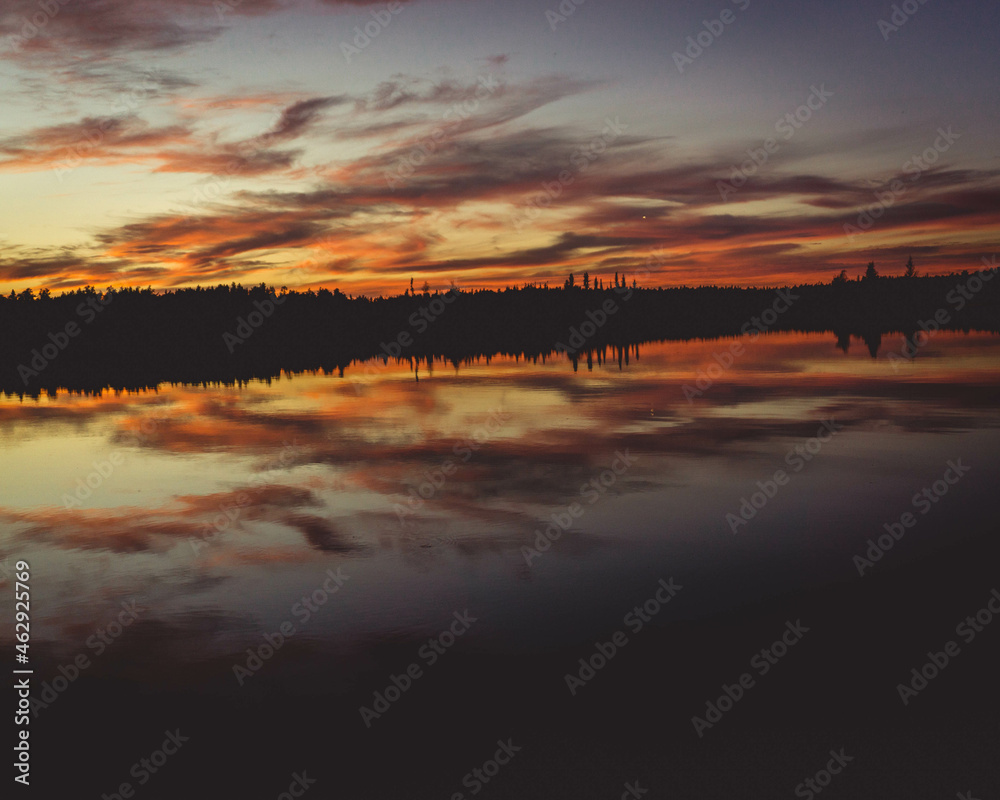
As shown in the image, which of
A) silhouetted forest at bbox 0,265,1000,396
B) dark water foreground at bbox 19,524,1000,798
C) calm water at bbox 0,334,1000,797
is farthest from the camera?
silhouetted forest at bbox 0,265,1000,396

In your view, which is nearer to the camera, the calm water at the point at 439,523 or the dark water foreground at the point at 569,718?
the dark water foreground at the point at 569,718

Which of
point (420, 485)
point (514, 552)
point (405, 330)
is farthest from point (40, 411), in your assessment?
point (405, 330)

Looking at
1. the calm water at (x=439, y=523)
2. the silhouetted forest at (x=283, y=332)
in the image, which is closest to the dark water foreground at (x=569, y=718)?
the calm water at (x=439, y=523)

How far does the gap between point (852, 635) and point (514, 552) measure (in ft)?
15.5

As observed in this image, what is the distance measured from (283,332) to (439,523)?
99.7 m

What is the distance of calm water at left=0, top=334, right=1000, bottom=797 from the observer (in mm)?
8719

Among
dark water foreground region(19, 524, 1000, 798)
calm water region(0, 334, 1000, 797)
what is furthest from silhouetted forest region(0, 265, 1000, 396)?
dark water foreground region(19, 524, 1000, 798)

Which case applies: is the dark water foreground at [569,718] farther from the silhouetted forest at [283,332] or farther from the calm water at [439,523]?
the silhouetted forest at [283,332]

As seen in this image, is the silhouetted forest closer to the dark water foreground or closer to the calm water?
the calm water

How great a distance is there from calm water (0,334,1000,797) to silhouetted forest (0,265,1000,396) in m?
24.5

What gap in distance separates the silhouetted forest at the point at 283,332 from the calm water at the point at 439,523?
24.5m

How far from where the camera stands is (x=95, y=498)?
16125 millimetres

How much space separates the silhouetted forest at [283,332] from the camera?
189ft

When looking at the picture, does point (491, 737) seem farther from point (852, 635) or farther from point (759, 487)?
point (759, 487)
